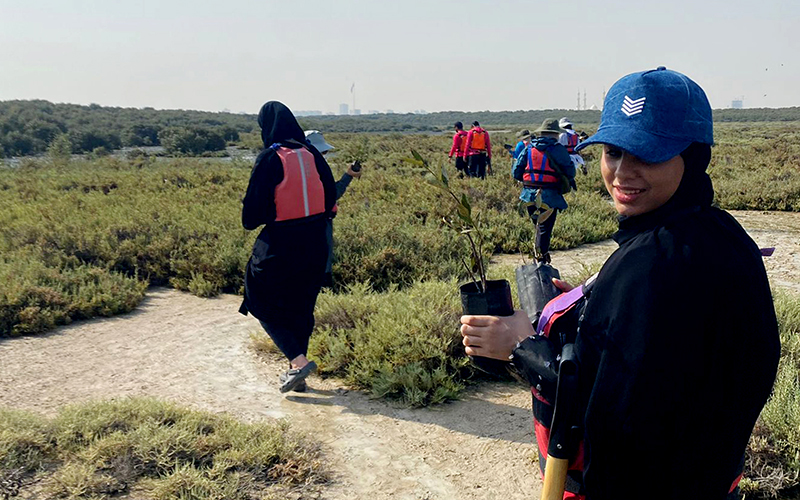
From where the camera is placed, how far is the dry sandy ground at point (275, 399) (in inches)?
144

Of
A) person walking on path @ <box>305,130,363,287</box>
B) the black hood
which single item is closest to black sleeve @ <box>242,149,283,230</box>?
the black hood

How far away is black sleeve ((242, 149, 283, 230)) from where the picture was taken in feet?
14.6

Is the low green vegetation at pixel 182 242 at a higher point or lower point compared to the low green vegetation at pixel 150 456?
higher

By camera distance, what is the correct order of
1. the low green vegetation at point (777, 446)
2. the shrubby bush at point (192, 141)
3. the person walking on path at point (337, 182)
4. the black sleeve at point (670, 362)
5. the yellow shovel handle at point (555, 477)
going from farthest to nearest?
the shrubby bush at point (192, 141) < the person walking on path at point (337, 182) < the low green vegetation at point (777, 446) < the yellow shovel handle at point (555, 477) < the black sleeve at point (670, 362)

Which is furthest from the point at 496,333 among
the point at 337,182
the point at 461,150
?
the point at 461,150

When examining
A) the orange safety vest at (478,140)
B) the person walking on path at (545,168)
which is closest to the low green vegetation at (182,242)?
the person walking on path at (545,168)

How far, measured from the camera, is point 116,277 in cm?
755

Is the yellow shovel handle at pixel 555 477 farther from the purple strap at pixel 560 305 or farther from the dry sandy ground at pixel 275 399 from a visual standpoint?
the dry sandy ground at pixel 275 399

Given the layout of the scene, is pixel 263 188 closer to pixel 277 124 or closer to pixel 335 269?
pixel 277 124

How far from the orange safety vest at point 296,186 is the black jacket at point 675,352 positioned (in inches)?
132

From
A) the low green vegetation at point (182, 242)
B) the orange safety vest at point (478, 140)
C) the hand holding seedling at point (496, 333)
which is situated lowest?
the low green vegetation at point (182, 242)

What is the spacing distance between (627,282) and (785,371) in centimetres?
357

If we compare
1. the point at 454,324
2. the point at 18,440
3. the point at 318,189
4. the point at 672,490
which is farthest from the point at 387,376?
the point at 672,490

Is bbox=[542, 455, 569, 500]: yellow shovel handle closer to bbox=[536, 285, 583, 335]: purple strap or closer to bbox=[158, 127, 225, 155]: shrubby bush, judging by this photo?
bbox=[536, 285, 583, 335]: purple strap
